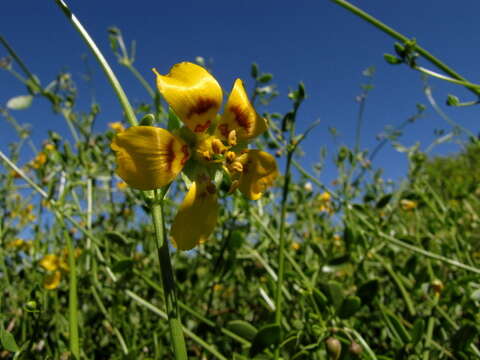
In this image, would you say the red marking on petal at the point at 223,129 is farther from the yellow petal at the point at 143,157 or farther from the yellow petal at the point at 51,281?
the yellow petal at the point at 51,281

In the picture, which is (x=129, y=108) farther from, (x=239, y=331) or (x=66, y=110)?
(x=66, y=110)

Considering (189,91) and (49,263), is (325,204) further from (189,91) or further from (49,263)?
(189,91)

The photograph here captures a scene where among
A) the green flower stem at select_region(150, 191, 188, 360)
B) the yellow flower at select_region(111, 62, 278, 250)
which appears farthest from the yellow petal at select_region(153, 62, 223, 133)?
the green flower stem at select_region(150, 191, 188, 360)

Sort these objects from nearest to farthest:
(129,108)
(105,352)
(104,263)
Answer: (129,108) < (104,263) < (105,352)

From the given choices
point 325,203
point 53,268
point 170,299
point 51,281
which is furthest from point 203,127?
point 325,203

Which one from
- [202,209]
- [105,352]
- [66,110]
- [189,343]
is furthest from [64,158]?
[202,209]

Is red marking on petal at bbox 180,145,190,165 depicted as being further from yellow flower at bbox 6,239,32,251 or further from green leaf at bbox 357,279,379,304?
yellow flower at bbox 6,239,32,251
